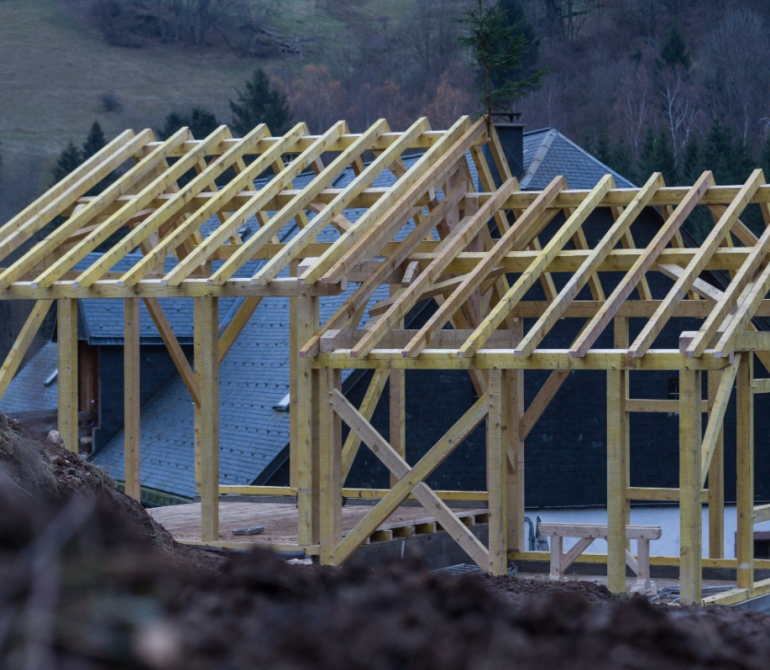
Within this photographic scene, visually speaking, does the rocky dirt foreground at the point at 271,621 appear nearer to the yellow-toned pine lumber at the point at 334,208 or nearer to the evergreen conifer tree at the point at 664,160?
the yellow-toned pine lumber at the point at 334,208

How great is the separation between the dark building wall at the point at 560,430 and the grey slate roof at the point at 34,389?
725 centimetres

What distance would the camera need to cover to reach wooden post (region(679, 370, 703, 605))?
8781mm

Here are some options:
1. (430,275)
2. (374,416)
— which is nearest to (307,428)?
(430,275)

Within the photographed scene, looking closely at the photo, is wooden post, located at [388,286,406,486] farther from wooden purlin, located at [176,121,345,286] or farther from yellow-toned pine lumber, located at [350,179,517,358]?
wooden purlin, located at [176,121,345,286]

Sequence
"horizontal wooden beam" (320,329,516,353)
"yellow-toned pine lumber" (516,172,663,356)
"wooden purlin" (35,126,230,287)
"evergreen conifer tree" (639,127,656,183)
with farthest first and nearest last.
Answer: "evergreen conifer tree" (639,127,656,183) < "wooden purlin" (35,126,230,287) < "horizontal wooden beam" (320,329,516,353) < "yellow-toned pine lumber" (516,172,663,356)

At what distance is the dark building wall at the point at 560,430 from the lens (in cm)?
1611

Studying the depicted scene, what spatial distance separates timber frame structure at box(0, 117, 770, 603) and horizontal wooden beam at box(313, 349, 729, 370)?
0.02 m

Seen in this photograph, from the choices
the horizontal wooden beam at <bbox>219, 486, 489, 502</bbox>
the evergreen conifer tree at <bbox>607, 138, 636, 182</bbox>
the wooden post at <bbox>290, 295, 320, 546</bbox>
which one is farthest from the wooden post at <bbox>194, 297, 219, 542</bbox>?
the evergreen conifer tree at <bbox>607, 138, 636, 182</bbox>

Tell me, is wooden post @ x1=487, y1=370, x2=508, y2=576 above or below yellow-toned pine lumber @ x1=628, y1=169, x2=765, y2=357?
below

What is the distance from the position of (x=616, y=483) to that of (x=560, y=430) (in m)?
7.80

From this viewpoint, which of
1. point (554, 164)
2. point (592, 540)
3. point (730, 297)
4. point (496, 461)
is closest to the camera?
point (730, 297)

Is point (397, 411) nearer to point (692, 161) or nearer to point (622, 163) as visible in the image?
point (622, 163)

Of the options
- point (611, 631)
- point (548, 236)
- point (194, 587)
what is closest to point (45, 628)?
point (194, 587)

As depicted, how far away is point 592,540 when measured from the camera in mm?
10547
